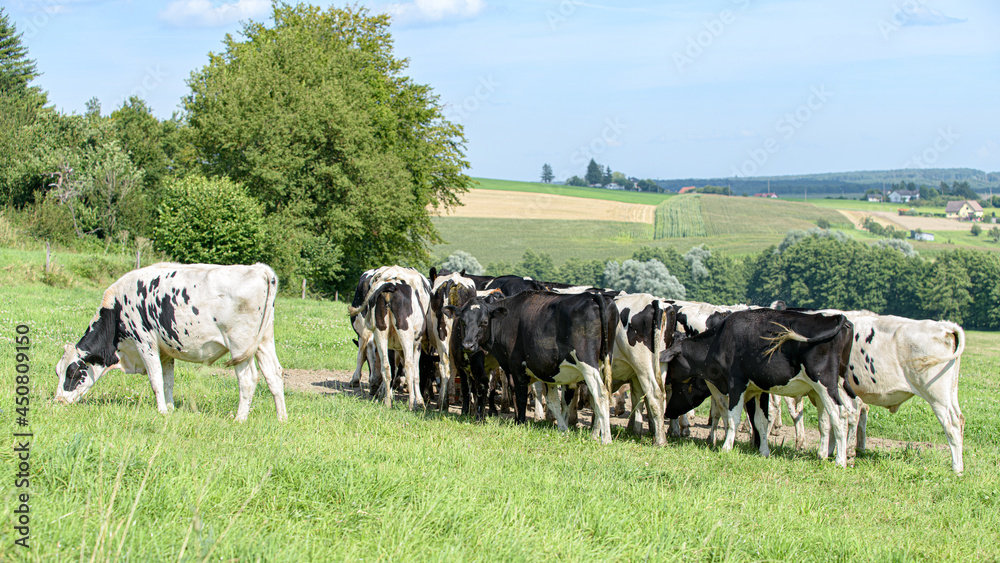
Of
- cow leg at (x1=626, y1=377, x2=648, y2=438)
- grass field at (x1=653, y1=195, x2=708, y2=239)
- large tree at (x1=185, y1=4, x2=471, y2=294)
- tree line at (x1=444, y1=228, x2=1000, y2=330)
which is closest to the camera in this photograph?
cow leg at (x1=626, y1=377, x2=648, y2=438)

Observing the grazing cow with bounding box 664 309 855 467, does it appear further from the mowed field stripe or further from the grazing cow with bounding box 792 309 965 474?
the mowed field stripe

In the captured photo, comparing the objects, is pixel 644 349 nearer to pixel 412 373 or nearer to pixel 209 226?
pixel 412 373

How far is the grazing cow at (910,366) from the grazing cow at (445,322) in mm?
5941

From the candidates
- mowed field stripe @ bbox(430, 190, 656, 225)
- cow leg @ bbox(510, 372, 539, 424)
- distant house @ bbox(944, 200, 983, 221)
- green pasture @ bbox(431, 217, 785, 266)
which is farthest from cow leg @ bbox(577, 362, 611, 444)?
distant house @ bbox(944, 200, 983, 221)

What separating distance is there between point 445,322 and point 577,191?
13287 cm

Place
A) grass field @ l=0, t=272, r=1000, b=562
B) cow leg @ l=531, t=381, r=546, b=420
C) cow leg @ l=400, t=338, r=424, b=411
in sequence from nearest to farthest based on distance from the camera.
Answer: grass field @ l=0, t=272, r=1000, b=562
cow leg @ l=400, t=338, r=424, b=411
cow leg @ l=531, t=381, r=546, b=420

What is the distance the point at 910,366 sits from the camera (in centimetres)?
995

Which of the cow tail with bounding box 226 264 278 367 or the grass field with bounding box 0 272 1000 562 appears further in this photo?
the cow tail with bounding box 226 264 278 367

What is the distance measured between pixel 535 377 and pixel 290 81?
103 feet

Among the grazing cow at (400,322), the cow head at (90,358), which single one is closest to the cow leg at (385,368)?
the grazing cow at (400,322)

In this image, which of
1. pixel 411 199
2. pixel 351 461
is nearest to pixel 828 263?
pixel 411 199

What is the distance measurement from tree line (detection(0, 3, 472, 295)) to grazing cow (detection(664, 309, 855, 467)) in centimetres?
2667

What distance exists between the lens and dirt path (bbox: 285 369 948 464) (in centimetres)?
1195

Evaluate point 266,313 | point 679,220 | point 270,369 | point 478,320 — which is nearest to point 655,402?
point 478,320
